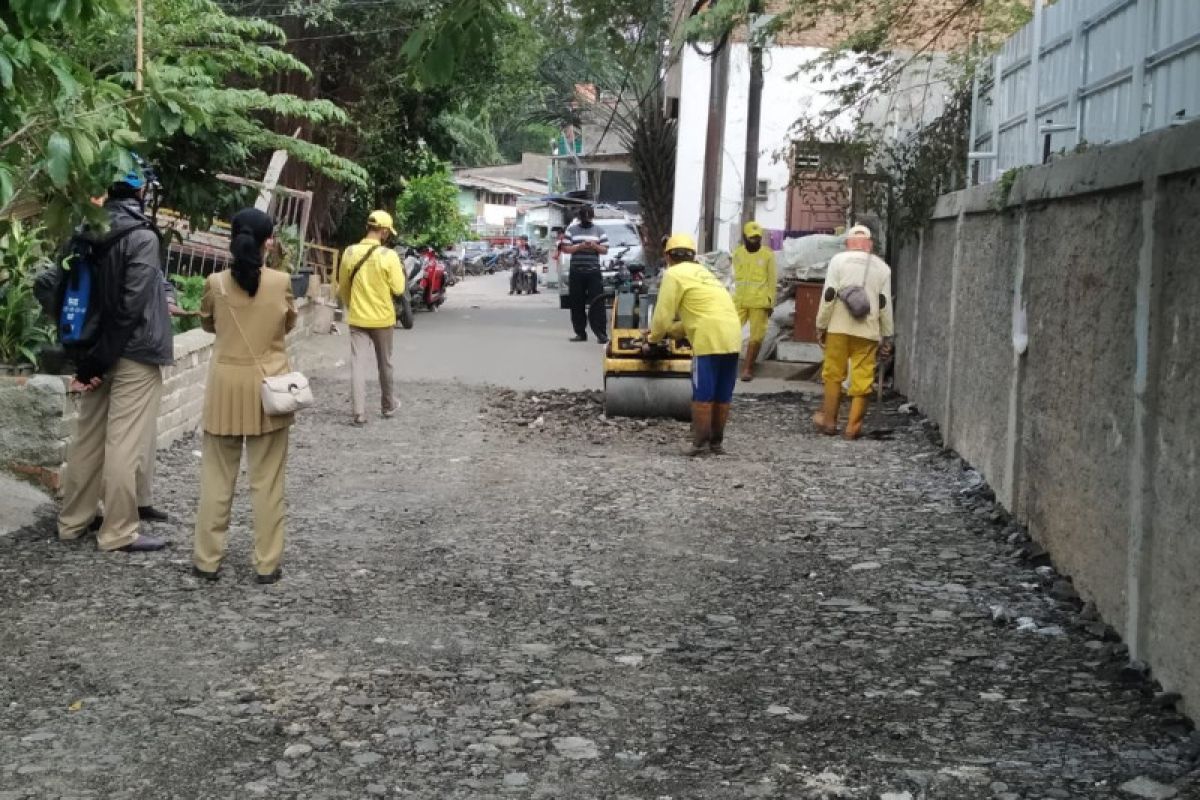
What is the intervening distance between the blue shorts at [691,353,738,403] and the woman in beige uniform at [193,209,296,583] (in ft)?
14.9

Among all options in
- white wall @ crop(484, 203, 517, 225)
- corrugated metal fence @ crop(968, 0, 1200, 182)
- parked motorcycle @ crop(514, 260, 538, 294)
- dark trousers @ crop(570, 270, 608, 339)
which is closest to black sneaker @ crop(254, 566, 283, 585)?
corrugated metal fence @ crop(968, 0, 1200, 182)

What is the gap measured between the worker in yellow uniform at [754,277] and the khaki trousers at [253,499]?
31.1 feet

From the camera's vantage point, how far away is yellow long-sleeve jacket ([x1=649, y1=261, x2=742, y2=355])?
10.9 metres

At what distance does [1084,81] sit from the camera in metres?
8.22

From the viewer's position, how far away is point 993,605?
22.4 ft

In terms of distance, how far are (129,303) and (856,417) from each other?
6.65 metres

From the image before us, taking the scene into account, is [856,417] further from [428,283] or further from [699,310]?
[428,283]

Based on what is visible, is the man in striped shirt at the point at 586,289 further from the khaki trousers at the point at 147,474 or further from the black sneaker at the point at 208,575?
the black sneaker at the point at 208,575

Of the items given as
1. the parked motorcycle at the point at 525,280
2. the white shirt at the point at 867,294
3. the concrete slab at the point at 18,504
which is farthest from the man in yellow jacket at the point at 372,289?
the parked motorcycle at the point at 525,280

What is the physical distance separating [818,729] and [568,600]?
194cm

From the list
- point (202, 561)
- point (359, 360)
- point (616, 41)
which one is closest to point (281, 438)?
point (202, 561)

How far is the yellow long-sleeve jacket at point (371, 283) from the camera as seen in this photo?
12.7 m

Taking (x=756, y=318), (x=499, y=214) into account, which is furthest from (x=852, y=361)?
(x=499, y=214)

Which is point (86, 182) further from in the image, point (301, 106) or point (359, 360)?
point (301, 106)
